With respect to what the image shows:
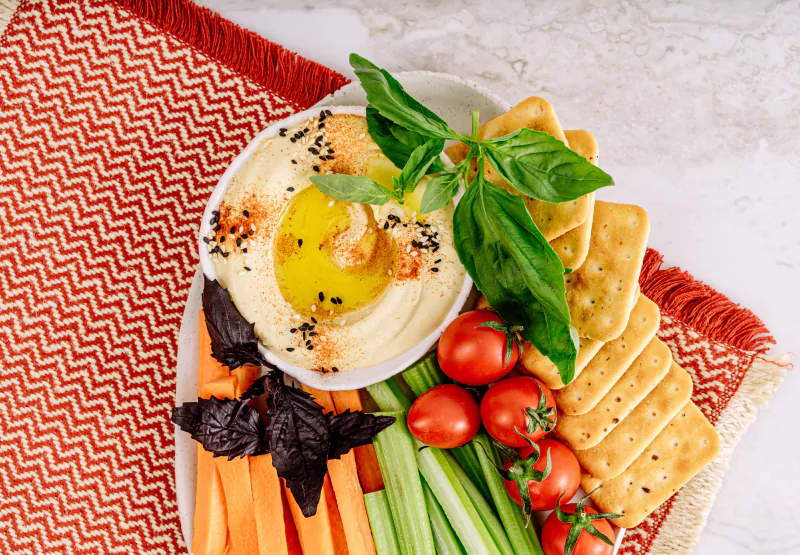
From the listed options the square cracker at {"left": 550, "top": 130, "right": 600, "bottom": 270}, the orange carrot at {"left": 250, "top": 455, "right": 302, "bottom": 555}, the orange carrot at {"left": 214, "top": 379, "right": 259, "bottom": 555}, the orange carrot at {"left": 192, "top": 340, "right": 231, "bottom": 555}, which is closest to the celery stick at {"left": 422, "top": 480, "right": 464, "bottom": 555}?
the orange carrot at {"left": 250, "top": 455, "right": 302, "bottom": 555}

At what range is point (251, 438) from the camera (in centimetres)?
196

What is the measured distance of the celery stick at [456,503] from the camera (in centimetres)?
196

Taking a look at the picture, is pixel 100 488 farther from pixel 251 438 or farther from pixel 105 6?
pixel 105 6

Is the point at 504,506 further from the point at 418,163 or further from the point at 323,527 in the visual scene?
the point at 418,163

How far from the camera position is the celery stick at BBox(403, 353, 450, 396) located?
2.03 meters

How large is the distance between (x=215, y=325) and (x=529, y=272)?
0.92m

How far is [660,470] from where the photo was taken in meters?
2.01

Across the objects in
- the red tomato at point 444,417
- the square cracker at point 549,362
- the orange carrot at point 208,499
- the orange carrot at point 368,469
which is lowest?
the orange carrot at point 208,499

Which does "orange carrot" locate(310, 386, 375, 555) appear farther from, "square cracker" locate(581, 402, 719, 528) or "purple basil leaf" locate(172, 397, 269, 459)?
"square cracker" locate(581, 402, 719, 528)

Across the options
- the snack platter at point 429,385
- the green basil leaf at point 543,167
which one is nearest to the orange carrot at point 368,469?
the snack platter at point 429,385

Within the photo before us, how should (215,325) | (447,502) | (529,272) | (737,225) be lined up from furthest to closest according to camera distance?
(737,225)
(447,502)
(215,325)
(529,272)

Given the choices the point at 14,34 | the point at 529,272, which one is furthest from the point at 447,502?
the point at 14,34

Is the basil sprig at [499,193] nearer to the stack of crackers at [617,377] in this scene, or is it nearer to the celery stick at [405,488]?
the stack of crackers at [617,377]

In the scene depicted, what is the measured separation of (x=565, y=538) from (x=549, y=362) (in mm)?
527
